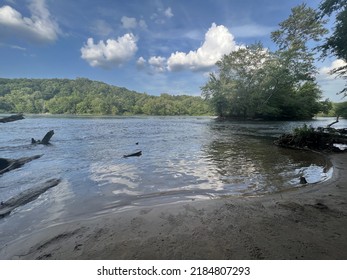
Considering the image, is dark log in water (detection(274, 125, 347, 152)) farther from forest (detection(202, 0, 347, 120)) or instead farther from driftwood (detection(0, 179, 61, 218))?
forest (detection(202, 0, 347, 120))

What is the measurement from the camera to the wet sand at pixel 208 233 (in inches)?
109

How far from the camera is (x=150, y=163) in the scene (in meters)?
9.55

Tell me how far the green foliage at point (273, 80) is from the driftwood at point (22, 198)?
44.5m

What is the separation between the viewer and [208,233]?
3.30 meters

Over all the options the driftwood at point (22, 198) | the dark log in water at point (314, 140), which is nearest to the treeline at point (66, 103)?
the dark log in water at point (314, 140)

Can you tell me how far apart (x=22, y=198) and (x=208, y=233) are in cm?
486

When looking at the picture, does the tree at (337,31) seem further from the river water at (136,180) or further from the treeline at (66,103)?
the treeline at (66,103)

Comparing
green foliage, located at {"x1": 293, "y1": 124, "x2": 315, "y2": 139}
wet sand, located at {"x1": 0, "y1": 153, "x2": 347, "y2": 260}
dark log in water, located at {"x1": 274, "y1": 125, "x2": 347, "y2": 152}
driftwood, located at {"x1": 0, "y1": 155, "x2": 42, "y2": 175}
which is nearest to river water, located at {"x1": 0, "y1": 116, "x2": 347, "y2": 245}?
driftwood, located at {"x1": 0, "y1": 155, "x2": 42, "y2": 175}

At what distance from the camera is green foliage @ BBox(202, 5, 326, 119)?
1591 inches

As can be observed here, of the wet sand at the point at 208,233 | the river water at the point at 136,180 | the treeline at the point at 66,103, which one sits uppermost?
the treeline at the point at 66,103

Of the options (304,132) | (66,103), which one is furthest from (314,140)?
(66,103)

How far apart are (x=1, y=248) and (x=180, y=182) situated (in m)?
4.56

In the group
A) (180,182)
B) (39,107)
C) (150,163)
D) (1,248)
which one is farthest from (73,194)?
(39,107)

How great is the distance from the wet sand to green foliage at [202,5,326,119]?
Result: 43.2 m
